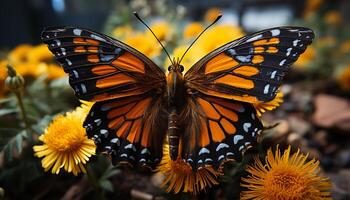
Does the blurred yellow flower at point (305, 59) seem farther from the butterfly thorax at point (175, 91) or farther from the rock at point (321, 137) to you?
the butterfly thorax at point (175, 91)

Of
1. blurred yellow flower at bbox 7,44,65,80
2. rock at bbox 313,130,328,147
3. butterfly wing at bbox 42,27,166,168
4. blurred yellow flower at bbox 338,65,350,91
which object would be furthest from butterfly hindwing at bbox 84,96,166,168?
blurred yellow flower at bbox 338,65,350,91

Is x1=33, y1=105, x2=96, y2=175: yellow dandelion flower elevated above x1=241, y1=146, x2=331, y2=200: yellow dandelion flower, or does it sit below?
above

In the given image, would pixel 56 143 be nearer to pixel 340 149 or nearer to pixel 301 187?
pixel 301 187

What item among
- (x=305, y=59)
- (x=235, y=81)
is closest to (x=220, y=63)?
(x=235, y=81)

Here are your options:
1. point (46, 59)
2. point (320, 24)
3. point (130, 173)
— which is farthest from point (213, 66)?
point (320, 24)

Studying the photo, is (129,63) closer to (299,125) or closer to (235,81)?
(235,81)

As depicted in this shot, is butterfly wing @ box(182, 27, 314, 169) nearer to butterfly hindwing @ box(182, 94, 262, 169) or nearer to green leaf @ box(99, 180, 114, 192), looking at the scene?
butterfly hindwing @ box(182, 94, 262, 169)
